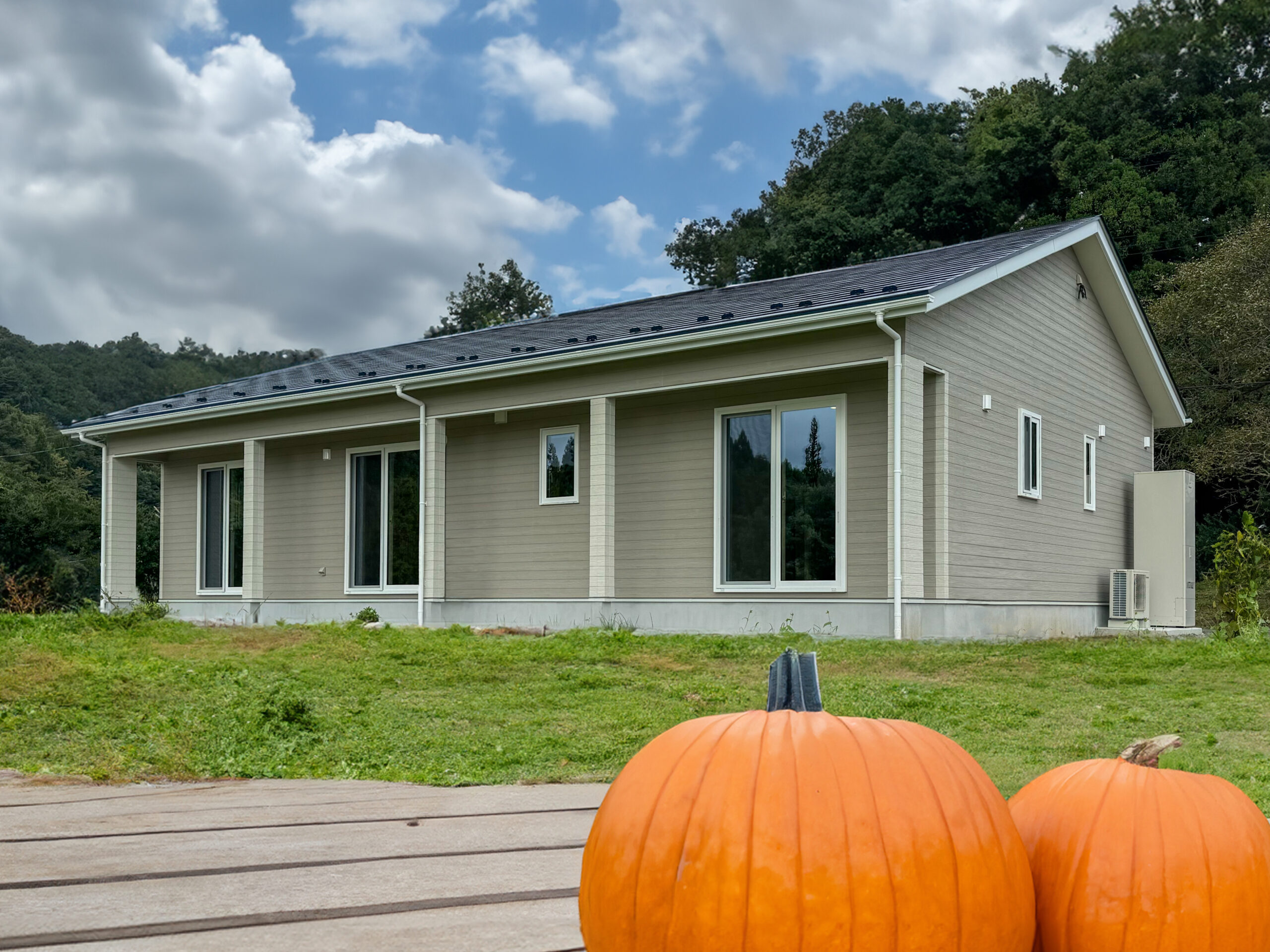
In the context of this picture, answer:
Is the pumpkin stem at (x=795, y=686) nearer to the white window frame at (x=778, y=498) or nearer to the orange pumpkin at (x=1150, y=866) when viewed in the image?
the orange pumpkin at (x=1150, y=866)

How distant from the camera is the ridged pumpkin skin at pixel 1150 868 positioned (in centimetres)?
162

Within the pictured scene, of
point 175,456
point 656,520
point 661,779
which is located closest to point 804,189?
point 175,456

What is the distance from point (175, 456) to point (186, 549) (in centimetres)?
147

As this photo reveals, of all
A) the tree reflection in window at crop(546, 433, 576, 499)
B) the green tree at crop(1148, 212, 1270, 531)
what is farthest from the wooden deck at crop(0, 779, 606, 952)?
the green tree at crop(1148, 212, 1270, 531)

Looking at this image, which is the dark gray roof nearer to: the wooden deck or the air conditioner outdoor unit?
the air conditioner outdoor unit

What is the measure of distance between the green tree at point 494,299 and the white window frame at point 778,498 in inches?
1412

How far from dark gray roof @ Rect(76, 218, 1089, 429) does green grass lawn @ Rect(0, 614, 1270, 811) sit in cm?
333

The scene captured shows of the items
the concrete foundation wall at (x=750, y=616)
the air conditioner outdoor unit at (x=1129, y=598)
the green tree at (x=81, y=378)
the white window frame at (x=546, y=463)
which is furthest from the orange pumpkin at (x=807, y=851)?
the green tree at (x=81, y=378)

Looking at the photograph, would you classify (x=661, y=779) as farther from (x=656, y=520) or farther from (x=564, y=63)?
(x=564, y=63)

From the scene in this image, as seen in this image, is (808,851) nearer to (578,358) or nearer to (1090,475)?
(578,358)

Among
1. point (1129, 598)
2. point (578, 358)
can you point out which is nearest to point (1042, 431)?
point (1129, 598)

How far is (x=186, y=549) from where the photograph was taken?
17.8 meters

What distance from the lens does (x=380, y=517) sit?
1526 centimetres

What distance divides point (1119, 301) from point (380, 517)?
404 inches
